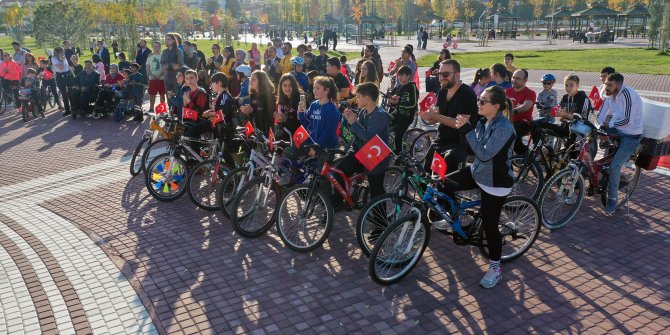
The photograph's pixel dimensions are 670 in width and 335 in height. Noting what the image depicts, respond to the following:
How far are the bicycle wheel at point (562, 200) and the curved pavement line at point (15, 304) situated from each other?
5.60 meters

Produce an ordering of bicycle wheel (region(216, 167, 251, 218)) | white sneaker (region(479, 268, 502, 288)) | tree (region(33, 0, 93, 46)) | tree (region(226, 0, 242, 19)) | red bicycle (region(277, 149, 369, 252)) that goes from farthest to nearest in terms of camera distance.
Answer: tree (region(226, 0, 242, 19))
tree (region(33, 0, 93, 46))
bicycle wheel (region(216, 167, 251, 218))
red bicycle (region(277, 149, 369, 252))
white sneaker (region(479, 268, 502, 288))

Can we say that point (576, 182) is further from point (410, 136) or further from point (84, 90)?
point (84, 90)

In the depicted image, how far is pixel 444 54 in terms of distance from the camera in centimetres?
1355

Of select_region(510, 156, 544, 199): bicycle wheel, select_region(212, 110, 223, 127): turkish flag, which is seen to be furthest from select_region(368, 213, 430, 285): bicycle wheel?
select_region(212, 110, 223, 127): turkish flag

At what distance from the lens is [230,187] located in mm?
7098

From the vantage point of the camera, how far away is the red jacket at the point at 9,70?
57.8 feet

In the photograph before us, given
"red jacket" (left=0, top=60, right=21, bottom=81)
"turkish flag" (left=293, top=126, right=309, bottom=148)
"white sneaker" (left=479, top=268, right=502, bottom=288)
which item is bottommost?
"white sneaker" (left=479, top=268, right=502, bottom=288)

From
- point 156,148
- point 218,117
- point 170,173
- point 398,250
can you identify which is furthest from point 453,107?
point 156,148

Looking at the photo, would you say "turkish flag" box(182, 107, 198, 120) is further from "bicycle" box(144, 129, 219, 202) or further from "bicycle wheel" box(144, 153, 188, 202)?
"bicycle wheel" box(144, 153, 188, 202)

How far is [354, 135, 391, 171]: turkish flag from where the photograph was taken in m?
5.64

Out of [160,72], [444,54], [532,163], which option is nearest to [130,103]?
[160,72]

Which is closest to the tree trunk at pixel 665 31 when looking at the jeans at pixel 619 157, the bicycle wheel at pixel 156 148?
the jeans at pixel 619 157

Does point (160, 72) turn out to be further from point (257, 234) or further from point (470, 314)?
point (470, 314)

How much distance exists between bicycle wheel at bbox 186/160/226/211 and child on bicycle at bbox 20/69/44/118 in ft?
34.0
